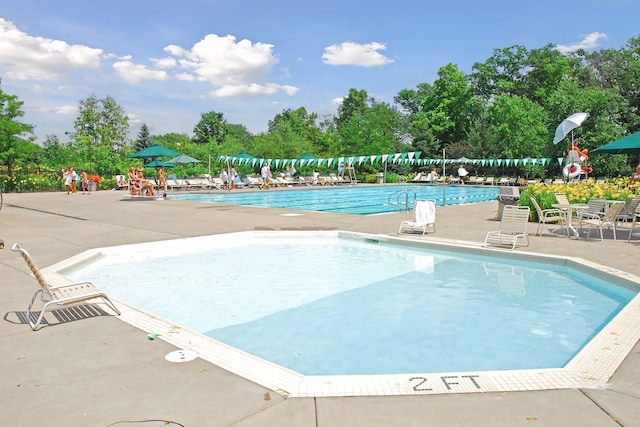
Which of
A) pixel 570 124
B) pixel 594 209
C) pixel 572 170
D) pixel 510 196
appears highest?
pixel 570 124

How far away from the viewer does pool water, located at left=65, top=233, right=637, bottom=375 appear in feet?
16.0

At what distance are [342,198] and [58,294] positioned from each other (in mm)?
21040

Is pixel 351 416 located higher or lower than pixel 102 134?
lower

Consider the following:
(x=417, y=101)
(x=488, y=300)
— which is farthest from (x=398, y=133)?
(x=488, y=300)

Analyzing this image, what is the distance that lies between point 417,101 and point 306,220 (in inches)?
2047

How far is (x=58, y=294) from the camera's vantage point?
514 cm

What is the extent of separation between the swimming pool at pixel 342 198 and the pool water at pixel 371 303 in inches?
213

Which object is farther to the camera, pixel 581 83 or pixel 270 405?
pixel 581 83

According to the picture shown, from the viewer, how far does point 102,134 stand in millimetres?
45875

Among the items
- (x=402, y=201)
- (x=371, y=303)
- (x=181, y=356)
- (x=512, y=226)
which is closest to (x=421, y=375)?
(x=181, y=356)

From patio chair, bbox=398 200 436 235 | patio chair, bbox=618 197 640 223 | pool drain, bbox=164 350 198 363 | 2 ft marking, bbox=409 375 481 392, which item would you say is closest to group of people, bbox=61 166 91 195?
patio chair, bbox=398 200 436 235

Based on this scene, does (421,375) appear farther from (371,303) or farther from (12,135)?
(12,135)

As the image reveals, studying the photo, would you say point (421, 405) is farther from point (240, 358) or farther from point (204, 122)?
point (204, 122)

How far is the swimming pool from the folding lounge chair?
9528 millimetres
